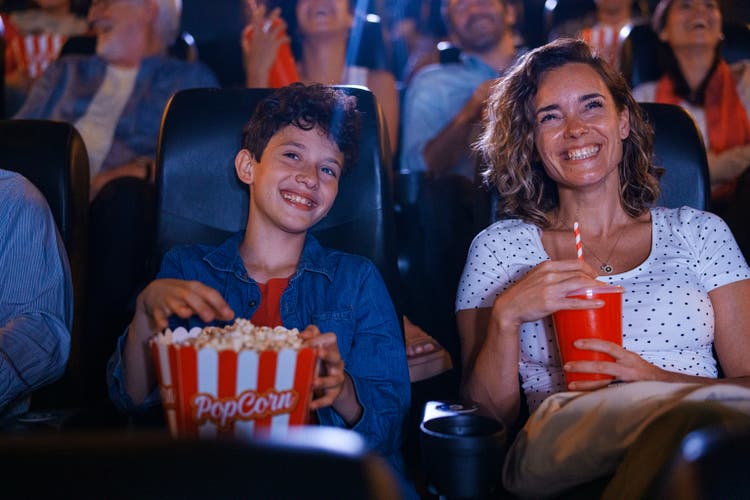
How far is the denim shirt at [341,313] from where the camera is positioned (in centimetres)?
159

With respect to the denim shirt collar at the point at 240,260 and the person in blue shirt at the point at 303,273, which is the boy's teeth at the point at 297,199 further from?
the denim shirt collar at the point at 240,260

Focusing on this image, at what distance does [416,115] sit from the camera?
3.43 m

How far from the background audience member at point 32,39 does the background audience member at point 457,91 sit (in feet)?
5.35

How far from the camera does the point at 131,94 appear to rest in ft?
10.8

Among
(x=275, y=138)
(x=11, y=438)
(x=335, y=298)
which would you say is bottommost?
(x=335, y=298)

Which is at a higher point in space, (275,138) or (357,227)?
(275,138)

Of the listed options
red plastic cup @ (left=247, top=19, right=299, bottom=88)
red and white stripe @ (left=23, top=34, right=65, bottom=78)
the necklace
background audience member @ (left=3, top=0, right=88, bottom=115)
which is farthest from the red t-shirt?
red and white stripe @ (left=23, top=34, right=65, bottom=78)

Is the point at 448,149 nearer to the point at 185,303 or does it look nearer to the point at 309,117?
the point at 309,117

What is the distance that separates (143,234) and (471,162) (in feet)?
4.27

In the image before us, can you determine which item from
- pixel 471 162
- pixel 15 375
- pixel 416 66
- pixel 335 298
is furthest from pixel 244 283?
pixel 416 66

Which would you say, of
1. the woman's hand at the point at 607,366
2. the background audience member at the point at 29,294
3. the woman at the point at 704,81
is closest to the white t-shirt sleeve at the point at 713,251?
the woman's hand at the point at 607,366

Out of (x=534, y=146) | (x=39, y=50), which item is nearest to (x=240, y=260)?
(x=534, y=146)

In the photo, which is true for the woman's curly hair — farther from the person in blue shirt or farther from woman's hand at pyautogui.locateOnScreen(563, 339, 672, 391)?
woman's hand at pyautogui.locateOnScreen(563, 339, 672, 391)

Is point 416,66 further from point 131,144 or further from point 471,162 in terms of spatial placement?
point 131,144
